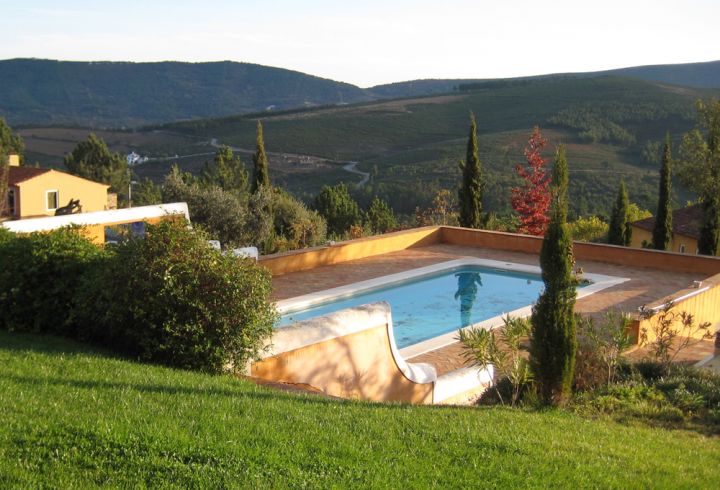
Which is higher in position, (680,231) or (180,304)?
(180,304)

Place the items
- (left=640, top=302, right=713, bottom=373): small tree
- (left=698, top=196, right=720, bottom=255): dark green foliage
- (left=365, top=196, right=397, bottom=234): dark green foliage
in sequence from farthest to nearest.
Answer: (left=365, top=196, right=397, bottom=234): dark green foliage, (left=698, top=196, right=720, bottom=255): dark green foliage, (left=640, top=302, right=713, bottom=373): small tree

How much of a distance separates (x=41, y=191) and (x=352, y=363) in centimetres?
2520

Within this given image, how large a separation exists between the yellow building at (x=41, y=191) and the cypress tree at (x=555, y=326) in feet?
76.8

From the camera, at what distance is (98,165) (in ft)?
133

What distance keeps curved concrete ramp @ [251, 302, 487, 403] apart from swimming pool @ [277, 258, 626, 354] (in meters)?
2.85

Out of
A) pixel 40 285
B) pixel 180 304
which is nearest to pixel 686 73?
pixel 180 304

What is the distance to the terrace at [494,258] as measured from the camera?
1316 centimetres

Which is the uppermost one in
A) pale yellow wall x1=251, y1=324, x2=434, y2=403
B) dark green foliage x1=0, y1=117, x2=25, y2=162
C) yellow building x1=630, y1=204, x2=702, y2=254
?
dark green foliage x1=0, y1=117, x2=25, y2=162

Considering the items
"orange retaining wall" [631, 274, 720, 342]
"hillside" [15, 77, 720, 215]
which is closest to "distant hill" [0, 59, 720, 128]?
"hillside" [15, 77, 720, 215]

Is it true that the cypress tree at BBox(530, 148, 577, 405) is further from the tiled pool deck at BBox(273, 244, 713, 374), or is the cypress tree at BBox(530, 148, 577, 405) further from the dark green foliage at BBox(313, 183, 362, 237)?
the dark green foliage at BBox(313, 183, 362, 237)

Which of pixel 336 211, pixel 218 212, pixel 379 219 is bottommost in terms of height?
pixel 379 219

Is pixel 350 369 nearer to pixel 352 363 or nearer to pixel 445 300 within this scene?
pixel 352 363

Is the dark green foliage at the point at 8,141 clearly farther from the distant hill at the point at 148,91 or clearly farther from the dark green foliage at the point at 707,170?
the distant hill at the point at 148,91

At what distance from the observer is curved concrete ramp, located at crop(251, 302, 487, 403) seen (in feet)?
23.8
